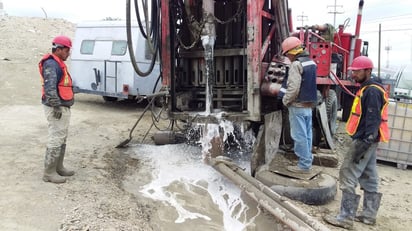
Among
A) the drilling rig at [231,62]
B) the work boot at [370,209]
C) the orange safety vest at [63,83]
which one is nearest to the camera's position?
the work boot at [370,209]

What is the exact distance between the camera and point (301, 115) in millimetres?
4844

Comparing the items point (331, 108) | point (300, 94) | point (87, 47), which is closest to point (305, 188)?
point (300, 94)

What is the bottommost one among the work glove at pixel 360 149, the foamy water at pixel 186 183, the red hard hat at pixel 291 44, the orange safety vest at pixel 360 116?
the foamy water at pixel 186 183

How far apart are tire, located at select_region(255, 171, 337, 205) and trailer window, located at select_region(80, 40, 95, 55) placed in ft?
25.4

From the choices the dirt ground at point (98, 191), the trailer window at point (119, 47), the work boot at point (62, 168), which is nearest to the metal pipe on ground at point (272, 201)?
the dirt ground at point (98, 191)

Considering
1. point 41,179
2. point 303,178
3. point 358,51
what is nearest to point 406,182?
point 303,178

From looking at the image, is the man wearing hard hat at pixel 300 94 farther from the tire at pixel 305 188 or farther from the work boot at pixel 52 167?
the work boot at pixel 52 167

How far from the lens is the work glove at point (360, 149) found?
3850mm

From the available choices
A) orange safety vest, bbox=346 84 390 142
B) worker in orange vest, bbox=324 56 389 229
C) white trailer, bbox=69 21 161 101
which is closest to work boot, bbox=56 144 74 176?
worker in orange vest, bbox=324 56 389 229

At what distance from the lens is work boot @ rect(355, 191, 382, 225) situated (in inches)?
161

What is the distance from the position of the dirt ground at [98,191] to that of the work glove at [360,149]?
71 cm

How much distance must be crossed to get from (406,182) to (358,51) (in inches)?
146

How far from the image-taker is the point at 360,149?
12.8 feet

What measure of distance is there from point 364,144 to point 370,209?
751 millimetres
